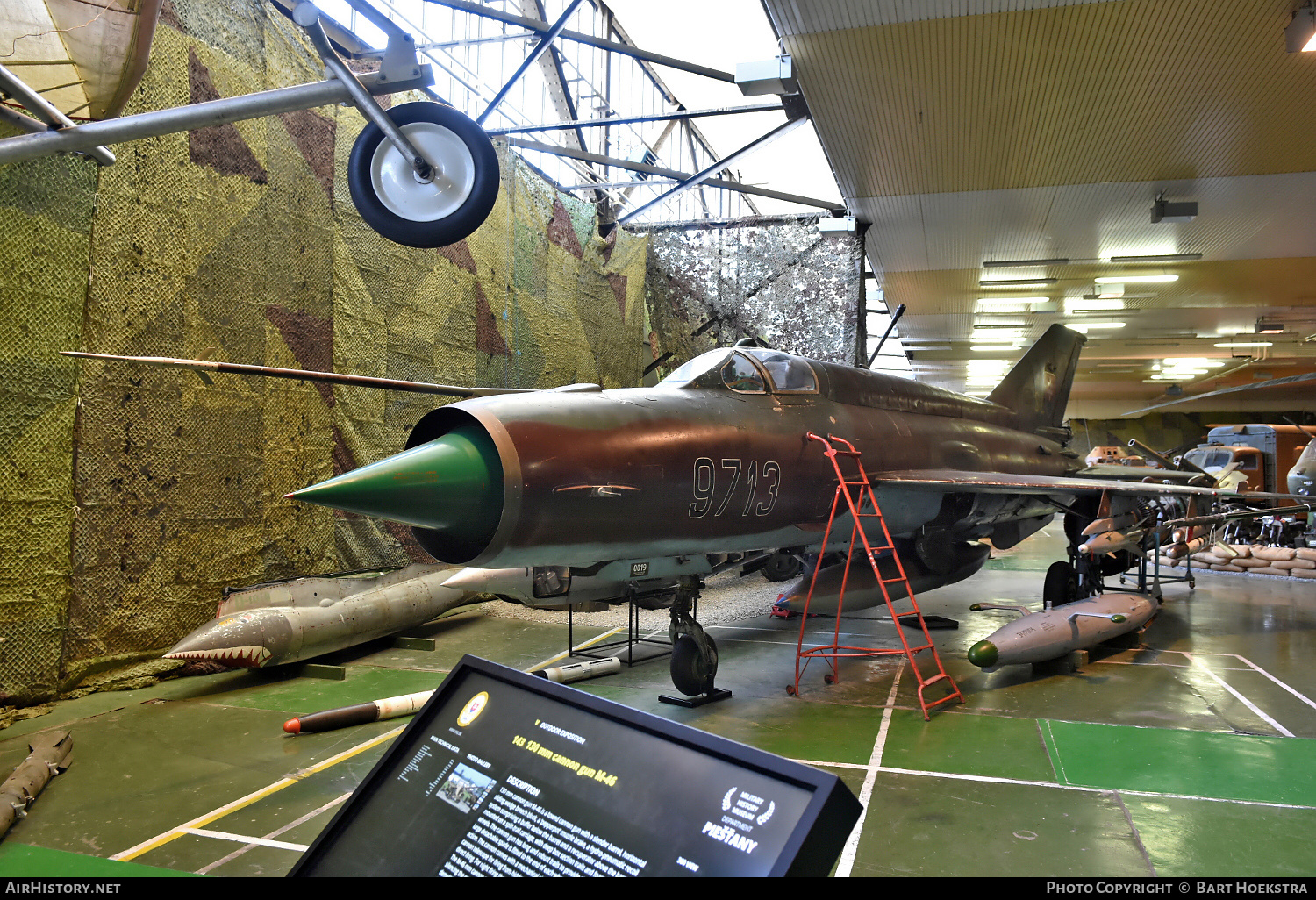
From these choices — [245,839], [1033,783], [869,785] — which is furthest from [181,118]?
[1033,783]

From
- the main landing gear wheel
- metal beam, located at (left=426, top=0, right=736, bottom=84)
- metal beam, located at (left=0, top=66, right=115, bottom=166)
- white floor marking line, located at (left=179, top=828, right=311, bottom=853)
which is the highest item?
metal beam, located at (left=426, top=0, right=736, bottom=84)

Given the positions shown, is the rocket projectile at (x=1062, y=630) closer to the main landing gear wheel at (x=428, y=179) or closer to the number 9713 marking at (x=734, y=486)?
the number 9713 marking at (x=734, y=486)

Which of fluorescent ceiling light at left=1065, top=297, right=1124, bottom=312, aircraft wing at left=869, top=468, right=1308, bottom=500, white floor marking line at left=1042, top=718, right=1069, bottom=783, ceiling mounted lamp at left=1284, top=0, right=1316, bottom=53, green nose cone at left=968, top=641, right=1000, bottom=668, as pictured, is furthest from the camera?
fluorescent ceiling light at left=1065, top=297, right=1124, bottom=312

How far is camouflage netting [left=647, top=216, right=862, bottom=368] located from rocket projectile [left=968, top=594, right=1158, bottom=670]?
19.9 ft

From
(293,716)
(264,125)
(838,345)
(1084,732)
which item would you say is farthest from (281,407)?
(838,345)

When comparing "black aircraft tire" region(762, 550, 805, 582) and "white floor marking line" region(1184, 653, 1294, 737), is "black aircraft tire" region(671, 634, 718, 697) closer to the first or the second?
"white floor marking line" region(1184, 653, 1294, 737)

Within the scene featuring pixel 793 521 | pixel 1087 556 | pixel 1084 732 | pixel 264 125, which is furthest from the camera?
pixel 1087 556

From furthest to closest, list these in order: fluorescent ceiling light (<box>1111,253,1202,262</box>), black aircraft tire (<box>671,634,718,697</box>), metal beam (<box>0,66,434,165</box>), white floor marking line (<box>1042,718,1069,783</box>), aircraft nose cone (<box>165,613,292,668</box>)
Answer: fluorescent ceiling light (<box>1111,253,1202,262</box>) → aircraft nose cone (<box>165,613,292,668</box>) → black aircraft tire (<box>671,634,718,697</box>) → white floor marking line (<box>1042,718,1069,783</box>) → metal beam (<box>0,66,434,165</box>)

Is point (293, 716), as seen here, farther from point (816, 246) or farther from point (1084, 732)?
point (816, 246)

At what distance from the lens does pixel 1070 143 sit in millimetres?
9531

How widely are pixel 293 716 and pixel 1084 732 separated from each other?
583cm

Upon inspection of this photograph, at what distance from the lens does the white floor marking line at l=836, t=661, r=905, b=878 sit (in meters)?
3.51

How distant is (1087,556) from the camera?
9.18 m

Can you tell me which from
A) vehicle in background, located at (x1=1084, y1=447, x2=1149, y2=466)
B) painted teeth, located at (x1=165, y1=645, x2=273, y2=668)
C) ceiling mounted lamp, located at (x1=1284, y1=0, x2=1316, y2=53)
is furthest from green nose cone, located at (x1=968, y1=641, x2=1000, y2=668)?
vehicle in background, located at (x1=1084, y1=447, x2=1149, y2=466)
